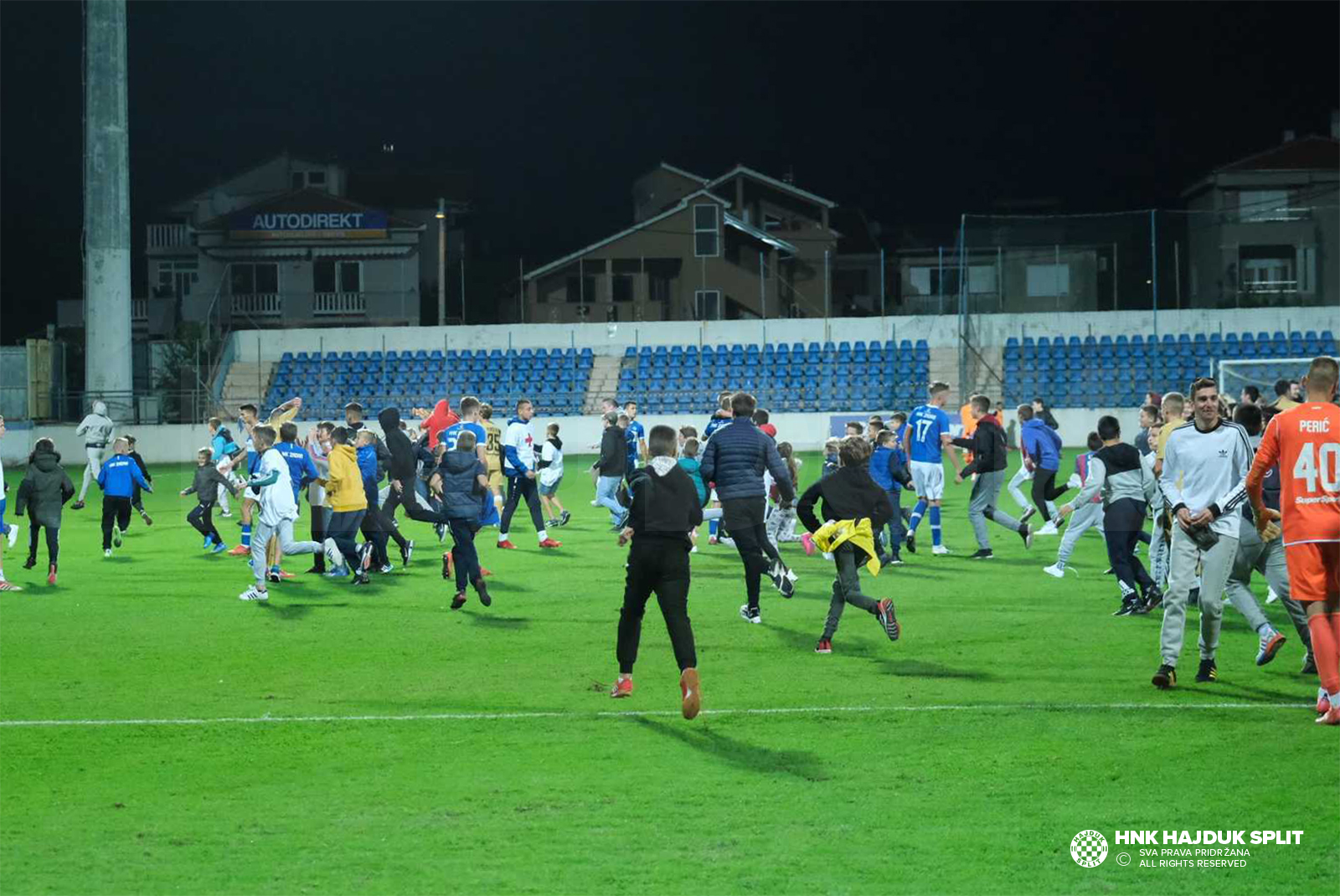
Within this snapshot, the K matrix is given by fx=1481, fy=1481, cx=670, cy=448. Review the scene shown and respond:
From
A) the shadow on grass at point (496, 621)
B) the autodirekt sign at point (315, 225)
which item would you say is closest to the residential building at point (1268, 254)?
the autodirekt sign at point (315, 225)

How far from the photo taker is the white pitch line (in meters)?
9.54

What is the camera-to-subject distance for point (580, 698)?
10188mm

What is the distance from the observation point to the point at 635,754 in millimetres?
8539

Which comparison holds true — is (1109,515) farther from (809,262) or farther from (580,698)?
(809,262)

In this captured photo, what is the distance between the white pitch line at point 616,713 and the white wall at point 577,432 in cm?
3343

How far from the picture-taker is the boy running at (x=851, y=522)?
1168 cm

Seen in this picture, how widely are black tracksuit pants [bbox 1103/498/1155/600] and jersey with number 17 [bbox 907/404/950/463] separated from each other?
539 cm

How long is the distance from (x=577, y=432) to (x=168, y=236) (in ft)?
99.3

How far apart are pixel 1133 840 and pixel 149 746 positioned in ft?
18.6

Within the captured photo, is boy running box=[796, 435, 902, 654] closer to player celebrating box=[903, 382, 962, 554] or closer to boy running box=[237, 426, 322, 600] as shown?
boy running box=[237, 426, 322, 600]

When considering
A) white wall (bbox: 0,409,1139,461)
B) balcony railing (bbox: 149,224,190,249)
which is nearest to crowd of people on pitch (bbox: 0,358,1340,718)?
white wall (bbox: 0,409,1139,461)

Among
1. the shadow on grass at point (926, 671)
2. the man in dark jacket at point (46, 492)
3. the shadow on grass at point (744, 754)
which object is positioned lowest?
the shadow on grass at point (744, 754)

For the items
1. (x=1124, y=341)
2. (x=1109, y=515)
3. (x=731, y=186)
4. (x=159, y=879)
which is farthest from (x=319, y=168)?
(x=159, y=879)

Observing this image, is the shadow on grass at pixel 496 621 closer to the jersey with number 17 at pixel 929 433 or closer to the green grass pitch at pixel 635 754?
the green grass pitch at pixel 635 754
